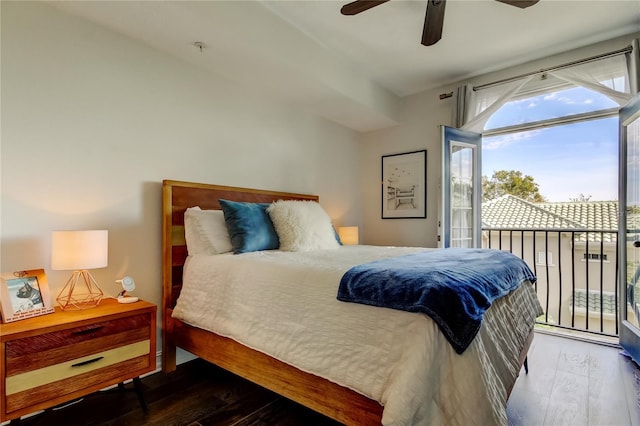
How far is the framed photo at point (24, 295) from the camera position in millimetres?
1526

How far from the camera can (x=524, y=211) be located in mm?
4445

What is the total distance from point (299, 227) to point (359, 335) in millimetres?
1303

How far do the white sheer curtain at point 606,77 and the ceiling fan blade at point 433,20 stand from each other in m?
1.68

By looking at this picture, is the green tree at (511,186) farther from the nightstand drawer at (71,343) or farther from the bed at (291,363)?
the nightstand drawer at (71,343)

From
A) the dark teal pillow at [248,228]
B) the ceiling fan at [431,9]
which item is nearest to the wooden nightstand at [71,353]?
the dark teal pillow at [248,228]

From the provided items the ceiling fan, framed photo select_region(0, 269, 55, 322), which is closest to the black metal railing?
the ceiling fan

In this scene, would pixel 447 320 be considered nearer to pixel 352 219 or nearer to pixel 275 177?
pixel 275 177

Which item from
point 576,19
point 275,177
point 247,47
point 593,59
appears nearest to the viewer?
point 247,47

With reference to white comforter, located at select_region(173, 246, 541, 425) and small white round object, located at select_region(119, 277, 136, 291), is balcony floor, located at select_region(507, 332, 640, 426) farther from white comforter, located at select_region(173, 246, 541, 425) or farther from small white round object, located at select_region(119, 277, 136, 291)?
small white round object, located at select_region(119, 277, 136, 291)

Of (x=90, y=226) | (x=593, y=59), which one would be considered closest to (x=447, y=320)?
(x=90, y=226)

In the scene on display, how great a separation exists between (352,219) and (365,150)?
3.28ft

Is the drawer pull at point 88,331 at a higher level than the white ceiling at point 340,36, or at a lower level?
lower

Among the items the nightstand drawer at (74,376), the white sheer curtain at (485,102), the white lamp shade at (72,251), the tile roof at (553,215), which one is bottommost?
the nightstand drawer at (74,376)

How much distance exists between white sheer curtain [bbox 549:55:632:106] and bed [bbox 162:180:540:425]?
2.04 m
